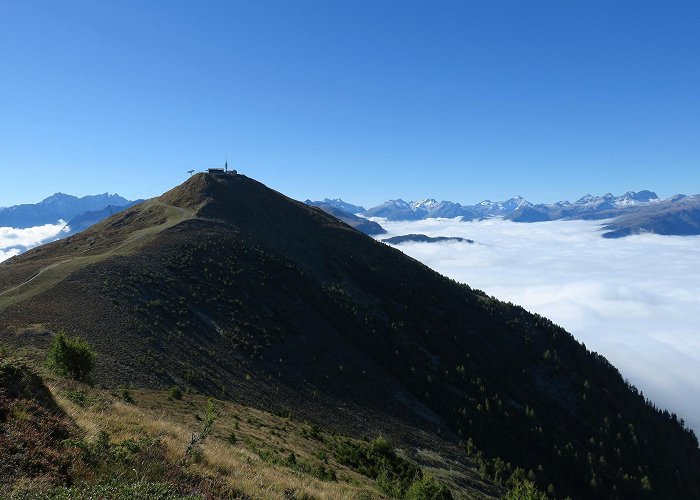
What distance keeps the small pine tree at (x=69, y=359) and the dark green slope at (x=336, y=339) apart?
36.2ft

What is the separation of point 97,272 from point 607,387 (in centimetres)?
13991

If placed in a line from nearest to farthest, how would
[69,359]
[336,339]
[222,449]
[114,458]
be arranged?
[114,458], [222,449], [69,359], [336,339]

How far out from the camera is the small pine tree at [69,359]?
33.3 m

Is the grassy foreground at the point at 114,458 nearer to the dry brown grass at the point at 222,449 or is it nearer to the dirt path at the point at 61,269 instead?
the dry brown grass at the point at 222,449

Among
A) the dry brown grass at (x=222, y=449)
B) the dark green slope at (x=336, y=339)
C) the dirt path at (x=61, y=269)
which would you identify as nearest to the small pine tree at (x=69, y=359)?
the dry brown grass at (x=222, y=449)

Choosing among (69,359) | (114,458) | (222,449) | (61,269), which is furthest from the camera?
(61,269)

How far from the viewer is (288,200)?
16050 cm

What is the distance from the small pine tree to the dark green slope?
11.0 meters

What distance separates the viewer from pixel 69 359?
33.8 metres

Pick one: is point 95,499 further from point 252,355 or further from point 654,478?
point 654,478

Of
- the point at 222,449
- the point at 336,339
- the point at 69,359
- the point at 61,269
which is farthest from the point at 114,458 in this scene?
the point at 336,339

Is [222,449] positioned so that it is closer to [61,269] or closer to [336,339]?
[336,339]

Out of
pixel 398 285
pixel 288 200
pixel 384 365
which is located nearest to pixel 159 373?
pixel 384 365

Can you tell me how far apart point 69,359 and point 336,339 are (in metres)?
56.9
